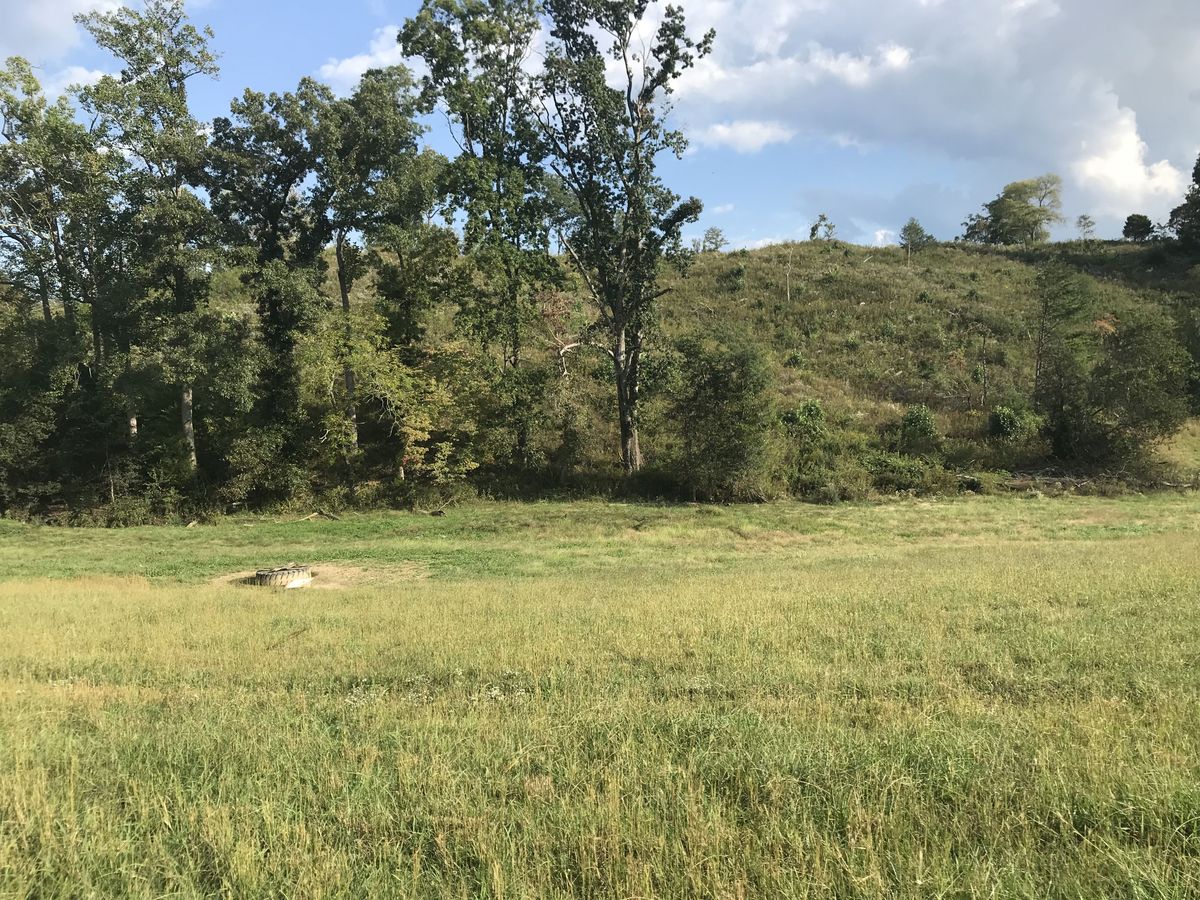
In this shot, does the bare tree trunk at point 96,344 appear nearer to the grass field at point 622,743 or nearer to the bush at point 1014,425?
the grass field at point 622,743

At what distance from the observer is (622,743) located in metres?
4.60

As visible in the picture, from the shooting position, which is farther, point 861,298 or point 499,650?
point 861,298

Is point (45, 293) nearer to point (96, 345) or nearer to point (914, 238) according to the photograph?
point (96, 345)

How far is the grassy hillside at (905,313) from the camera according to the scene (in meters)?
36.7

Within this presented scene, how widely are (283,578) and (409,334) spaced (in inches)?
658

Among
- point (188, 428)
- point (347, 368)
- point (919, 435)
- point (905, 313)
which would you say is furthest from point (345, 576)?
point (905, 313)

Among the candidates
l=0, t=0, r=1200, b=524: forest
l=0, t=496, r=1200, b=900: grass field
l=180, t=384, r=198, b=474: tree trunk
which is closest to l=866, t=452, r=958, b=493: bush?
l=0, t=0, r=1200, b=524: forest

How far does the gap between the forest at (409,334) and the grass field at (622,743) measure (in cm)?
1670

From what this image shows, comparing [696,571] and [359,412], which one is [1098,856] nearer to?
[696,571]

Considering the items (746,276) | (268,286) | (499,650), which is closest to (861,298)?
(746,276)

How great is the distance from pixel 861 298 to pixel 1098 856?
177 feet

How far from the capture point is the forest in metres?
26.5

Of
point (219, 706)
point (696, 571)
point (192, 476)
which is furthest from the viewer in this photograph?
point (192, 476)

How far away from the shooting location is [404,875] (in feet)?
10.4
